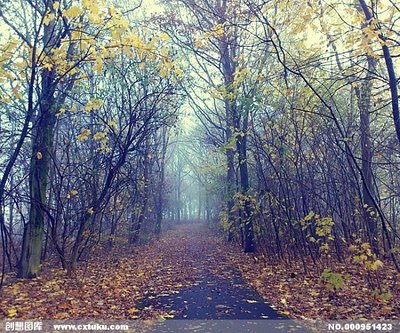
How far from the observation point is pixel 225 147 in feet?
40.9

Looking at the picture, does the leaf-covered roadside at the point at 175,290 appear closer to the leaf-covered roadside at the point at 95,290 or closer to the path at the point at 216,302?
the leaf-covered roadside at the point at 95,290

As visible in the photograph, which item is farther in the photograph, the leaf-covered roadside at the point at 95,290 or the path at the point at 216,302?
the leaf-covered roadside at the point at 95,290

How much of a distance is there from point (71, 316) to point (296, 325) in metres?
3.52

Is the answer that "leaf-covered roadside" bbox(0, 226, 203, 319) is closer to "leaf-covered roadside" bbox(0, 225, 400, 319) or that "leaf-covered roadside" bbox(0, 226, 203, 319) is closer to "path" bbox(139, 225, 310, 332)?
"leaf-covered roadside" bbox(0, 225, 400, 319)

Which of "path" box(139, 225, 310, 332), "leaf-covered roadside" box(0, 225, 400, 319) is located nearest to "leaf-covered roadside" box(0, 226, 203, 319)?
"leaf-covered roadside" box(0, 225, 400, 319)

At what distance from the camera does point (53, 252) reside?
1243cm

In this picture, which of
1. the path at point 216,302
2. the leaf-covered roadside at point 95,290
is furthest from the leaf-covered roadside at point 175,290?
the path at point 216,302

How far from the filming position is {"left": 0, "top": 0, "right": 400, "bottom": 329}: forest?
20.5ft

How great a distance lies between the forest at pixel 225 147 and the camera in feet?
20.5

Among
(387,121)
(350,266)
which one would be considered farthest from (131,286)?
(387,121)

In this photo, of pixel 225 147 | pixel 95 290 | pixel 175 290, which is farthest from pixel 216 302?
pixel 225 147

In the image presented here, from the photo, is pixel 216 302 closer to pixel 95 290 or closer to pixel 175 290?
pixel 175 290

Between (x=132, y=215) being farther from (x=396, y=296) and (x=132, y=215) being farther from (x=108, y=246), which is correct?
(x=396, y=296)

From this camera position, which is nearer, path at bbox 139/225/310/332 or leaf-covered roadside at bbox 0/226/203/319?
path at bbox 139/225/310/332
